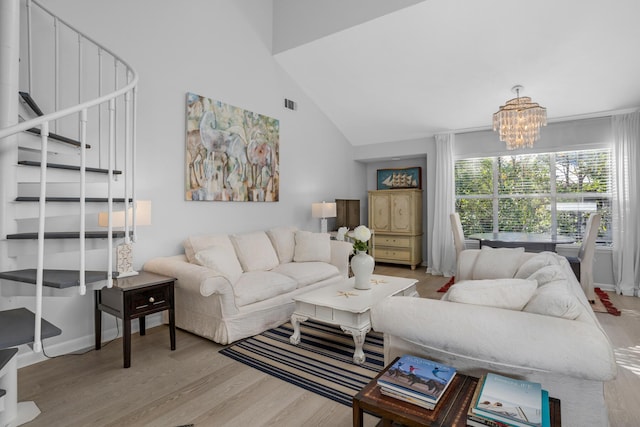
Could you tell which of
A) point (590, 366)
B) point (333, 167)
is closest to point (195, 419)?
point (590, 366)

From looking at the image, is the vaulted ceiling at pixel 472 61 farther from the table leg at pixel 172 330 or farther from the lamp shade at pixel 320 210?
the table leg at pixel 172 330

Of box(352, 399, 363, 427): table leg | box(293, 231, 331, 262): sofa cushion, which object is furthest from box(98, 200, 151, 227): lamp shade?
box(352, 399, 363, 427): table leg

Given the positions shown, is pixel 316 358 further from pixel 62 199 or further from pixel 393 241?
pixel 393 241

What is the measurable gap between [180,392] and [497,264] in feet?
8.67

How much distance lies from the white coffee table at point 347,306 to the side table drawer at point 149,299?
1073 millimetres

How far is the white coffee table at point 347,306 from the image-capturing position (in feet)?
8.58

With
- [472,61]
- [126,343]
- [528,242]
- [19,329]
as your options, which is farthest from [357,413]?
[472,61]

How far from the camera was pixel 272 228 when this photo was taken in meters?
4.94

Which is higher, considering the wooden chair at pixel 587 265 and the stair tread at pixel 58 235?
the stair tread at pixel 58 235

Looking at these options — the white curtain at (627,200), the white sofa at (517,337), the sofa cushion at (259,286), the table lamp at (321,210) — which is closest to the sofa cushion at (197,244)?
the sofa cushion at (259,286)

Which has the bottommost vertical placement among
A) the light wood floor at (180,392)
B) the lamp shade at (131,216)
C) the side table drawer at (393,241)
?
the light wood floor at (180,392)

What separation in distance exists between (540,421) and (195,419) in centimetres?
173

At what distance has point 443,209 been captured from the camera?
5871mm

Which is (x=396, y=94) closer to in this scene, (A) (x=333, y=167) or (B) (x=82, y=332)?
(A) (x=333, y=167)
